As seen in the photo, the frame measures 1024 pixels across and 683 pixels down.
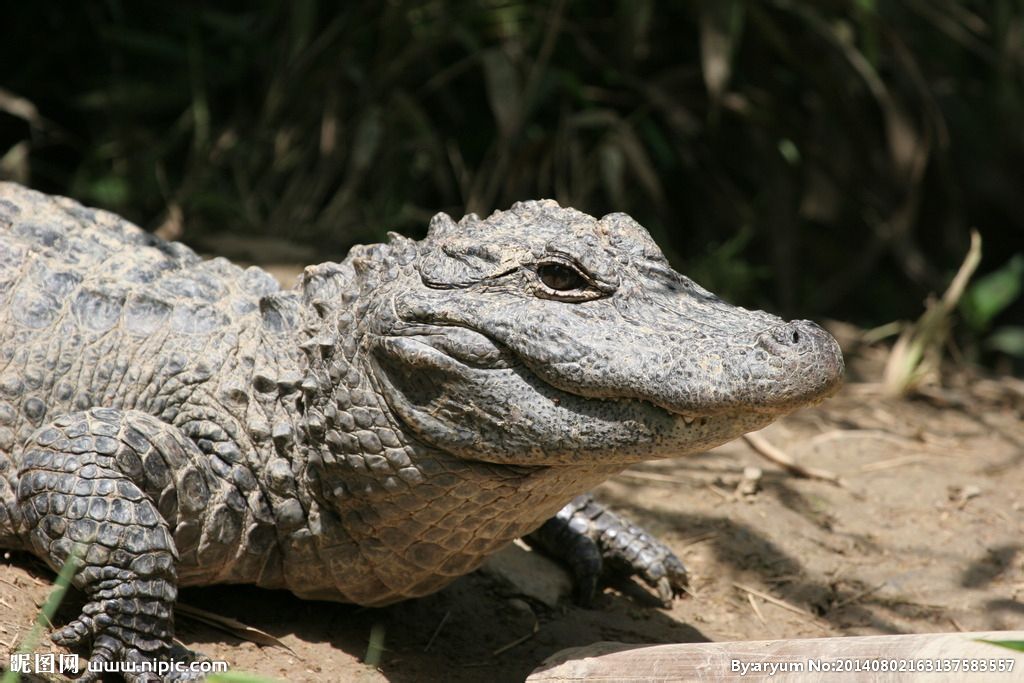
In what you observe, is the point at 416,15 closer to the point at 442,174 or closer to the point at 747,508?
the point at 442,174

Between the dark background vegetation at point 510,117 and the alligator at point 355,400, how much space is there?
2902 mm

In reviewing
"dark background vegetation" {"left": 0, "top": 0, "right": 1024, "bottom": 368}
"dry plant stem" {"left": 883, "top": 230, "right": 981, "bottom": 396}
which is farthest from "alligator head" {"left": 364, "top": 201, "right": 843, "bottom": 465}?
"dark background vegetation" {"left": 0, "top": 0, "right": 1024, "bottom": 368}

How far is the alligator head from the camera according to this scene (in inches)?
104

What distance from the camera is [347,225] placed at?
661cm

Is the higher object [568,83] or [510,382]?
[568,83]

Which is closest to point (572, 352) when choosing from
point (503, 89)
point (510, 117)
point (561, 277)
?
point (561, 277)

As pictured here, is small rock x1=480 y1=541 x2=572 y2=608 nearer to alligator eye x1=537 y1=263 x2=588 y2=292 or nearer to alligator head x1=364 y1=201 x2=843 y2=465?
alligator head x1=364 y1=201 x2=843 y2=465

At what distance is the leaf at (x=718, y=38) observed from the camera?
6629mm

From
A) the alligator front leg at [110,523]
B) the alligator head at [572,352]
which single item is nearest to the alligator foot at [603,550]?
the alligator head at [572,352]

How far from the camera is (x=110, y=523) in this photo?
297 cm

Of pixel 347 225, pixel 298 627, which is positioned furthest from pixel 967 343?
pixel 298 627

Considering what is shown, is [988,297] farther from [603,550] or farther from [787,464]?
[603,550]

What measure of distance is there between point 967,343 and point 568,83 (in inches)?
116

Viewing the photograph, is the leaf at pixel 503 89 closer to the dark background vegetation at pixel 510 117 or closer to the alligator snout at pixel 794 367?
the dark background vegetation at pixel 510 117
